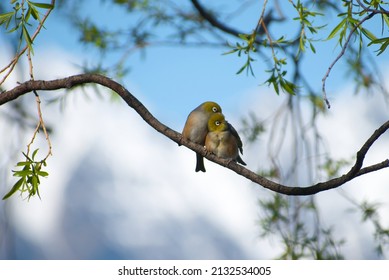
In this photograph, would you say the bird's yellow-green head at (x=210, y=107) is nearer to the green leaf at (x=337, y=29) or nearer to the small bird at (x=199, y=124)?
the small bird at (x=199, y=124)

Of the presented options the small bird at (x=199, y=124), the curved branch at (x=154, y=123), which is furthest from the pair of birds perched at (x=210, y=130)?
the curved branch at (x=154, y=123)

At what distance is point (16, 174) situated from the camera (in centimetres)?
197

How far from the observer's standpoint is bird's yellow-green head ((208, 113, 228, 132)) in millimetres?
2648

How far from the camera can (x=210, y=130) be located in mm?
2668

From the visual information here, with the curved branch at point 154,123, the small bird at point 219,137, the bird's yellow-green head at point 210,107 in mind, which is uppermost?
the bird's yellow-green head at point 210,107

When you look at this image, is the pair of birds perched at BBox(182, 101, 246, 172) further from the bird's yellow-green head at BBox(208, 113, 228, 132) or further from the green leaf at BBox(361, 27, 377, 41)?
the green leaf at BBox(361, 27, 377, 41)

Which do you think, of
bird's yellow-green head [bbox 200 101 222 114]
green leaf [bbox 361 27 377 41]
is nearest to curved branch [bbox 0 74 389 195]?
green leaf [bbox 361 27 377 41]

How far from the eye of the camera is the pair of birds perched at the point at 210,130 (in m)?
2.65

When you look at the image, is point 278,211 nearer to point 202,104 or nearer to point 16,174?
point 202,104

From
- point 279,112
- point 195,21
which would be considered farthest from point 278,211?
point 195,21

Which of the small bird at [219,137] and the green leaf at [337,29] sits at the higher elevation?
the small bird at [219,137]

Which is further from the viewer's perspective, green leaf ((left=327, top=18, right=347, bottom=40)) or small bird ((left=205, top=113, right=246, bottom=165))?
small bird ((left=205, top=113, right=246, bottom=165))

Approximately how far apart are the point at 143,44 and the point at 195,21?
63 cm

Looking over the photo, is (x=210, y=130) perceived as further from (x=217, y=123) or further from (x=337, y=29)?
(x=337, y=29)
